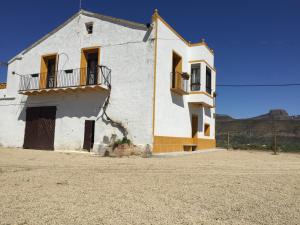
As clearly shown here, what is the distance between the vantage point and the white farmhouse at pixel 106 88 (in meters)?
13.2

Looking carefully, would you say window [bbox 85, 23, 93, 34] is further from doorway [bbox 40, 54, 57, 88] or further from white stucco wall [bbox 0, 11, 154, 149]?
doorway [bbox 40, 54, 57, 88]


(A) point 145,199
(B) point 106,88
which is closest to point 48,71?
(B) point 106,88

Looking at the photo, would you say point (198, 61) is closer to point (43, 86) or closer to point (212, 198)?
point (43, 86)

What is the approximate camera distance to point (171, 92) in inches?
564

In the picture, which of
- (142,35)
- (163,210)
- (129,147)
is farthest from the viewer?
(142,35)

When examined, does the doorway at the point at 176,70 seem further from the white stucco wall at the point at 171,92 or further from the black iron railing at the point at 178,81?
the white stucco wall at the point at 171,92

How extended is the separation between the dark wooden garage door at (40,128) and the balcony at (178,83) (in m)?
6.31

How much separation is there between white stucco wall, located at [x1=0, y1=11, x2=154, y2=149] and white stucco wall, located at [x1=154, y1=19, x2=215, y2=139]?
0.51m

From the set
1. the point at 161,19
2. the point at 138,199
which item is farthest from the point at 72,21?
the point at 138,199

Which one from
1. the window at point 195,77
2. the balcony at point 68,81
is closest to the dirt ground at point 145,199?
the balcony at point 68,81

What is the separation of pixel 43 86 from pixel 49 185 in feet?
40.7

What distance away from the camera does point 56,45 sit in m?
16.3

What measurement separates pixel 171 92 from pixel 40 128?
7.24 m

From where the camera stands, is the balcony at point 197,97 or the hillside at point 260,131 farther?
the hillside at point 260,131
